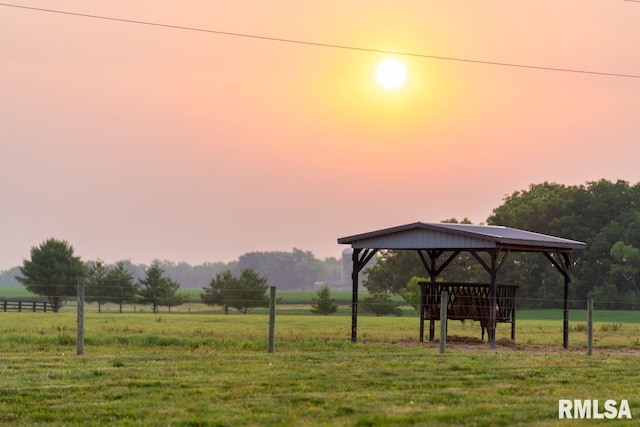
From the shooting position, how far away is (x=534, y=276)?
287 feet

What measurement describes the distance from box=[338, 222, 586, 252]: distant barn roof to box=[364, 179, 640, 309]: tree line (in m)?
52.1

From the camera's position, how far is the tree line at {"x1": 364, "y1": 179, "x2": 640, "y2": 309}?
82.7 meters

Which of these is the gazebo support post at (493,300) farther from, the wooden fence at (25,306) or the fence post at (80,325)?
the wooden fence at (25,306)

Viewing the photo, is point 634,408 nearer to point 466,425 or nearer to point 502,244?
point 466,425

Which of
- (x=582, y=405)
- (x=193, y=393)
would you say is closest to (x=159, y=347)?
(x=193, y=393)

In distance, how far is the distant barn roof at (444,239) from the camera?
88.0 feet

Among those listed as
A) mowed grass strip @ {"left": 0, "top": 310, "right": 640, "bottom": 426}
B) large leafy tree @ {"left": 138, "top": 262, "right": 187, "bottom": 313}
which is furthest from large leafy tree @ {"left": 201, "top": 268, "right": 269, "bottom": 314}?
mowed grass strip @ {"left": 0, "top": 310, "right": 640, "bottom": 426}

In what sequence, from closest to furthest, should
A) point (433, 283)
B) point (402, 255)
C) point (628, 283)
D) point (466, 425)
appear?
point (466, 425) → point (433, 283) → point (628, 283) → point (402, 255)

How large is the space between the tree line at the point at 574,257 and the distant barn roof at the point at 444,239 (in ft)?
171

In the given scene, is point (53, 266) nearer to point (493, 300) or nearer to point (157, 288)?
point (157, 288)

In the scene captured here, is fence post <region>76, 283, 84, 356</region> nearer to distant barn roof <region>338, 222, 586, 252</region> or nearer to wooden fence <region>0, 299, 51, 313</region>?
distant barn roof <region>338, 222, 586, 252</region>

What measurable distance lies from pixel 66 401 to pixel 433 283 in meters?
18.0

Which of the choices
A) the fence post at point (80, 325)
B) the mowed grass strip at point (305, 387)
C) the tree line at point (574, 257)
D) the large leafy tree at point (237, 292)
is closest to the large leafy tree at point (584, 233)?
the tree line at point (574, 257)

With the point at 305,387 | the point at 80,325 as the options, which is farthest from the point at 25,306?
the point at 305,387
